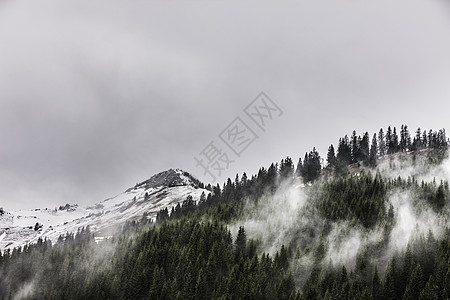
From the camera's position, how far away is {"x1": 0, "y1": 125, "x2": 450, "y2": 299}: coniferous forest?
3777 inches

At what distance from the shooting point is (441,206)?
127562mm

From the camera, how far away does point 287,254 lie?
114188mm

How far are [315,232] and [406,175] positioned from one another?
225 ft

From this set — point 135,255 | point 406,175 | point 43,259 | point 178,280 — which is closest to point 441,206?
point 406,175

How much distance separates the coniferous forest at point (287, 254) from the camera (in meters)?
95.9

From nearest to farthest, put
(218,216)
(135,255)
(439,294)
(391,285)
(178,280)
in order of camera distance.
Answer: (439,294)
(391,285)
(178,280)
(135,255)
(218,216)

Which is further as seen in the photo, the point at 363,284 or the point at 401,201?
the point at 401,201

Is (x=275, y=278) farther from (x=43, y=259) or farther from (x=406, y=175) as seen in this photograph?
(x=43, y=259)

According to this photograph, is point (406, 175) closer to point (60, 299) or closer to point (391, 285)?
point (391, 285)

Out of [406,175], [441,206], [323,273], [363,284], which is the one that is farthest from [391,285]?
[406,175]

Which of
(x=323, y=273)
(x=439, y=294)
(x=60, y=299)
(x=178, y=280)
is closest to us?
(x=439, y=294)

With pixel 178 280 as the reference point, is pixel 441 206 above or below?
above

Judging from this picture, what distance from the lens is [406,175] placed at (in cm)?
16688

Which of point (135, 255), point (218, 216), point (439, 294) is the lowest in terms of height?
point (439, 294)
